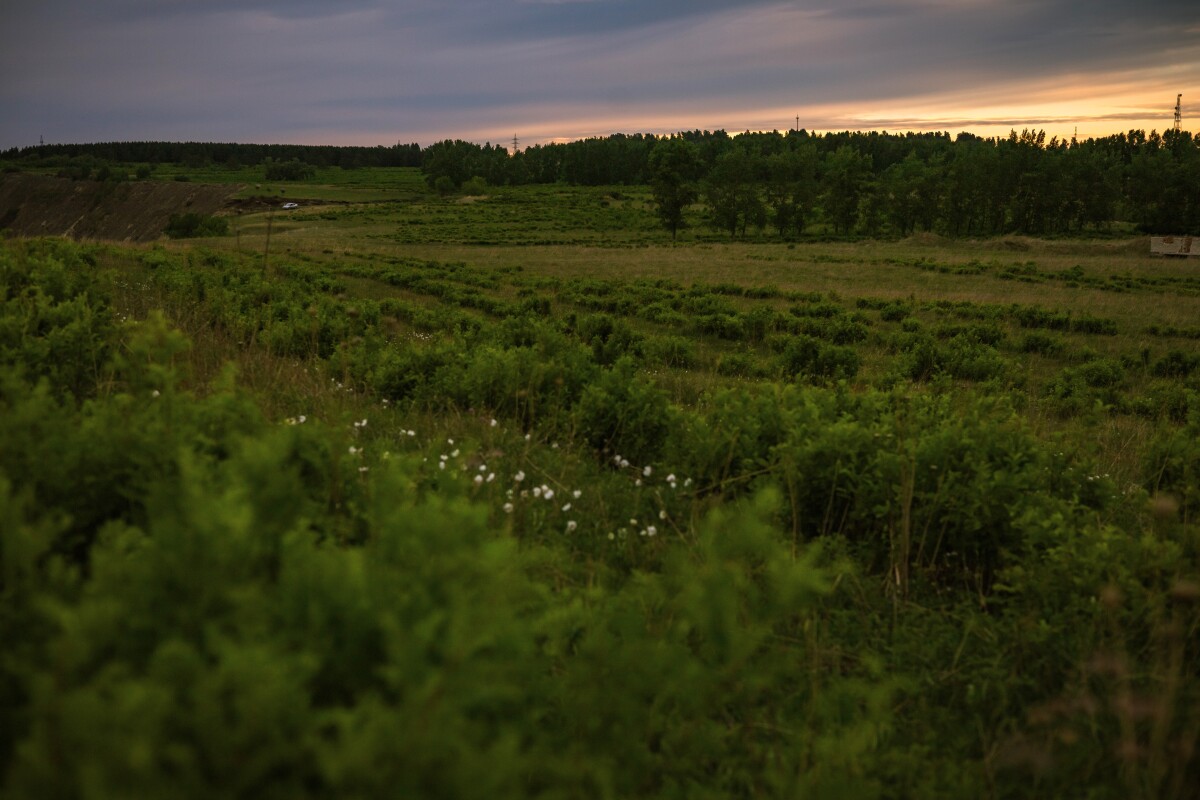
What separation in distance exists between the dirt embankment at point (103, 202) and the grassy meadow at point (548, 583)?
3589 inches

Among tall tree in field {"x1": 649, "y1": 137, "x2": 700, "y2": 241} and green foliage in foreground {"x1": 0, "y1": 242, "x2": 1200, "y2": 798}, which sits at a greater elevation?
tall tree in field {"x1": 649, "y1": 137, "x2": 700, "y2": 241}

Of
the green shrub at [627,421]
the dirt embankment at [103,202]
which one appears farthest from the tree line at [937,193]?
the green shrub at [627,421]

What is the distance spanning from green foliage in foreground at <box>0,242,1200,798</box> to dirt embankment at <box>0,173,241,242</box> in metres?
92.2

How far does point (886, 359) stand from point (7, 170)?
147 metres

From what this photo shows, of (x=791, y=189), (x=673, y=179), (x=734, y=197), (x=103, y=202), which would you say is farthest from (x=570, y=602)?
(x=103, y=202)

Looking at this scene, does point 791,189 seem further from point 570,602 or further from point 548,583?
point 570,602

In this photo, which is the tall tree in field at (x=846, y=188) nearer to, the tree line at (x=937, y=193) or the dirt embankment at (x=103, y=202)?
the tree line at (x=937, y=193)

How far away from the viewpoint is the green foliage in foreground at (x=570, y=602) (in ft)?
4.77

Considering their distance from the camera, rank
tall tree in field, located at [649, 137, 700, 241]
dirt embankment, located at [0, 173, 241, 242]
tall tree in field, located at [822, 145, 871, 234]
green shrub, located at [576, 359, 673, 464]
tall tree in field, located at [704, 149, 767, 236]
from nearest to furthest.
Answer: green shrub, located at [576, 359, 673, 464]
tall tree in field, located at [649, 137, 700, 241]
tall tree in field, located at [822, 145, 871, 234]
tall tree in field, located at [704, 149, 767, 236]
dirt embankment, located at [0, 173, 241, 242]

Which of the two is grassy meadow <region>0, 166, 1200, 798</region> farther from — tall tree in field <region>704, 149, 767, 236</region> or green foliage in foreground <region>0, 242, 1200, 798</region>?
tall tree in field <region>704, 149, 767, 236</region>

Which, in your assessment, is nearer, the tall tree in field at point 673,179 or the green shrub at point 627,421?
the green shrub at point 627,421

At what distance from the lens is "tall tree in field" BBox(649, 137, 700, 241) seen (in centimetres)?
7388

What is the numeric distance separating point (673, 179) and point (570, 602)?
244 feet

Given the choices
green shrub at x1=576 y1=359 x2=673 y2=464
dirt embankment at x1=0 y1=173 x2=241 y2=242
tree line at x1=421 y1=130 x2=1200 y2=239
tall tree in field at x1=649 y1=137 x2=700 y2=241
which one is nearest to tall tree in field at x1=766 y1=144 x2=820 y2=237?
tree line at x1=421 y1=130 x2=1200 y2=239
